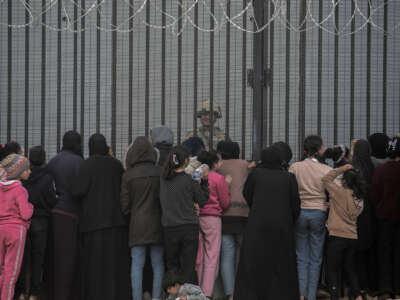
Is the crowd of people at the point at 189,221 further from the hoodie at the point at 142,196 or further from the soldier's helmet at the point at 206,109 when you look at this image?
the soldier's helmet at the point at 206,109

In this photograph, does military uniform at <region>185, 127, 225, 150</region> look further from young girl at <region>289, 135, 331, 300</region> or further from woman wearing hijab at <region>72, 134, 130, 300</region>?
woman wearing hijab at <region>72, 134, 130, 300</region>

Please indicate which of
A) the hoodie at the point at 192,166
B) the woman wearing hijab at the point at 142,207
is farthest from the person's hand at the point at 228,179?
the woman wearing hijab at the point at 142,207

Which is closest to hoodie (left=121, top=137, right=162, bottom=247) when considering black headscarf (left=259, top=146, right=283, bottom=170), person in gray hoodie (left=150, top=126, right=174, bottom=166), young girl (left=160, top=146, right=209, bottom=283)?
young girl (left=160, top=146, right=209, bottom=283)

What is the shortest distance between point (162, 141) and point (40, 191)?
39.0 inches

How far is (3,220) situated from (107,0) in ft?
8.73

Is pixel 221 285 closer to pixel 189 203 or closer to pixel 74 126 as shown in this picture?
pixel 189 203

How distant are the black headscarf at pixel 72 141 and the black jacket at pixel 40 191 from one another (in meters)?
0.27

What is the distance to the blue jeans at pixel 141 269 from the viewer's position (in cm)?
488

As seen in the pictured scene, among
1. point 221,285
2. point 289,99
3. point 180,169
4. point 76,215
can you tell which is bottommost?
point 221,285

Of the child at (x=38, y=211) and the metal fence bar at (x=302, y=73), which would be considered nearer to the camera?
the child at (x=38, y=211)

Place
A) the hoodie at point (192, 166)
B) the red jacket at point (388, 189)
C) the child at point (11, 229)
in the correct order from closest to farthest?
the child at point (11, 229), the red jacket at point (388, 189), the hoodie at point (192, 166)

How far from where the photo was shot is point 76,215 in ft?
16.5

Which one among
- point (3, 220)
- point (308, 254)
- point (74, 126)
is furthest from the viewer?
point (74, 126)

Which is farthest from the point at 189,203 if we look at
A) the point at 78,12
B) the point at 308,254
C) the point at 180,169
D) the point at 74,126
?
the point at 78,12
